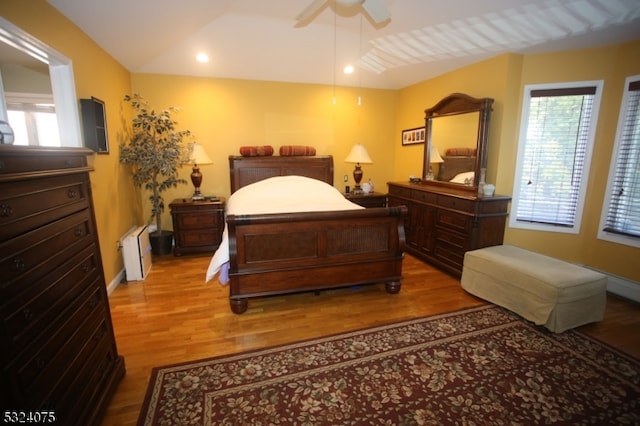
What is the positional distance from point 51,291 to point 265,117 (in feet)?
12.7

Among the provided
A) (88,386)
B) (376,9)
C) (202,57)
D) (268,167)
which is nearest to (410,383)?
(88,386)

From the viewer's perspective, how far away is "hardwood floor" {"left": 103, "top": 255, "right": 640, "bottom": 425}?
2.17 metres


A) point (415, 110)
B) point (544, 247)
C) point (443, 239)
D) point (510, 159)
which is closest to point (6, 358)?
point (443, 239)

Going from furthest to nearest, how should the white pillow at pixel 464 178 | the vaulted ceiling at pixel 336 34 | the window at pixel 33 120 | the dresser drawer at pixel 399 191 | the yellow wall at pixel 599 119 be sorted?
the dresser drawer at pixel 399 191 < the white pillow at pixel 464 178 < the window at pixel 33 120 < the yellow wall at pixel 599 119 < the vaulted ceiling at pixel 336 34

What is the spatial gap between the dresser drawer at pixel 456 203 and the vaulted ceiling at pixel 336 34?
1.69 m

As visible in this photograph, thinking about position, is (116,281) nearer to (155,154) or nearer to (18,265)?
(155,154)

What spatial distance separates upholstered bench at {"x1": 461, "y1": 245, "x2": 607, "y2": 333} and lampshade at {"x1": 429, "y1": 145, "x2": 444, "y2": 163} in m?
1.70

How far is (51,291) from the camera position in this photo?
1.28 meters

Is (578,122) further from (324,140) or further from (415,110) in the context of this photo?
(324,140)


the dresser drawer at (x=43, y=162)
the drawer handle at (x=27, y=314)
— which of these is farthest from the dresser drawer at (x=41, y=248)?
the dresser drawer at (x=43, y=162)

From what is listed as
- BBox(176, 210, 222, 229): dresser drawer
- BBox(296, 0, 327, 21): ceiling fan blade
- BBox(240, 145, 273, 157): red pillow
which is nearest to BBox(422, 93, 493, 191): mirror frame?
BBox(296, 0, 327, 21): ceiling fan blade

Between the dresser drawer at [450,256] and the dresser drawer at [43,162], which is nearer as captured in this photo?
the dresser drawer at [43,162]

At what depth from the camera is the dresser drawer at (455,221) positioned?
3282 millimetres

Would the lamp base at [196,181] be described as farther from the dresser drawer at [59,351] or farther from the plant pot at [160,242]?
the dresser drawer at [59,351]
